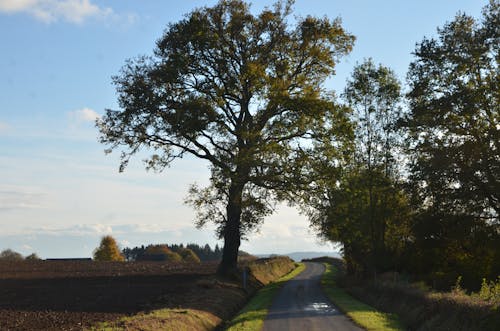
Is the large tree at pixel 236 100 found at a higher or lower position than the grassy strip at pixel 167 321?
higher

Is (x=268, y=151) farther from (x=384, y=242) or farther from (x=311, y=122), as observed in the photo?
(x=384, y=242)

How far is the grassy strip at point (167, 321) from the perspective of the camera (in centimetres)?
1895

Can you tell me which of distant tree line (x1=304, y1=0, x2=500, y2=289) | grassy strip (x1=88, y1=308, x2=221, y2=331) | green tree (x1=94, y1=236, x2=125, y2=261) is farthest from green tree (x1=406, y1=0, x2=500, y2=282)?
green tree (x1=94, y1=236, x2=125, y2=261)

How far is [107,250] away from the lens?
127500mm

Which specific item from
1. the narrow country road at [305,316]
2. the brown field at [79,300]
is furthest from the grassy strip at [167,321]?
the narrow country road at [305,316]

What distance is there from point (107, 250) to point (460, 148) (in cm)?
10455

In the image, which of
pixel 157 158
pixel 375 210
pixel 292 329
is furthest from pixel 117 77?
pixel 292 329

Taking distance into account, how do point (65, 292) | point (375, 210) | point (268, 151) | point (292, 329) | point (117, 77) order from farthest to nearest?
point (375, 210)
point (117, 77)
point (268, 151)
point (65, 292)
point (292, 329)

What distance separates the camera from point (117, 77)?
41.0 metres

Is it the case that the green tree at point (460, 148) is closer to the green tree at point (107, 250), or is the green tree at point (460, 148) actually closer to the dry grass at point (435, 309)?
the dry grass at point (435, 309)

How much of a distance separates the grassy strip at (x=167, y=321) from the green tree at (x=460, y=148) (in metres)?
18.6

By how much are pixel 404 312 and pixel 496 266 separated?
12.1 meters

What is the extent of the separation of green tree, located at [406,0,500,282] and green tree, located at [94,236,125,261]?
327 feet

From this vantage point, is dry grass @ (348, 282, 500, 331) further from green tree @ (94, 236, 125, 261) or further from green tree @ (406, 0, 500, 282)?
green tree @ (94, 236, 125, 261)
